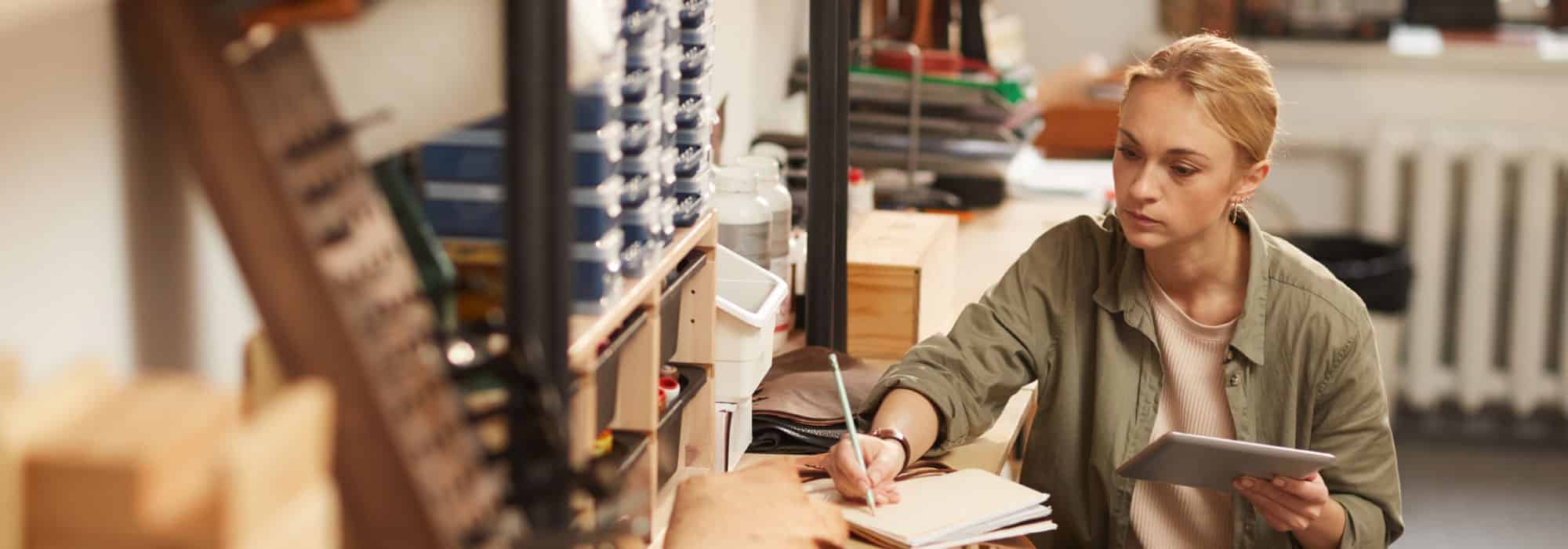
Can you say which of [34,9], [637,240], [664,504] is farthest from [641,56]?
[34,9]

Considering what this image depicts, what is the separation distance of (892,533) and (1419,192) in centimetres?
346

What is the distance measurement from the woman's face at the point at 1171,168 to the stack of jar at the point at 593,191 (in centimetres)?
80

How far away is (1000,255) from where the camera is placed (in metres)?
2.88

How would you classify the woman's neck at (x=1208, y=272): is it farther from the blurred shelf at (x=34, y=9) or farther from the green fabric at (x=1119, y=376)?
the blurred shelf at (x=34, y=9)

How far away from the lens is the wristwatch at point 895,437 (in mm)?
1773

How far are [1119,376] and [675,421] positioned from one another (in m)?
0.60

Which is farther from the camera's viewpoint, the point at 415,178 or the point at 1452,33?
the point at 1452,33

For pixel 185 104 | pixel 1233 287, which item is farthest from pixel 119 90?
pixel 1233 287

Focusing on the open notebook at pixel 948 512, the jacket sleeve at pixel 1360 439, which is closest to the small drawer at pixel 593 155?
the open notebook at pixel 948 512

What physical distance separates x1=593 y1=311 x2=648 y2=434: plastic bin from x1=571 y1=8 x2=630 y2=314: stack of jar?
105 mm

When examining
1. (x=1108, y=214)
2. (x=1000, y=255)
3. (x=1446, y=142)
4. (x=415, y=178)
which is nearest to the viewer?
(x=415, y=178)

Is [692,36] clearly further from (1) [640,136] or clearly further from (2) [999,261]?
(2) [999,261]

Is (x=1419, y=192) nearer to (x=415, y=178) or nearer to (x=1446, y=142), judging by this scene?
(x=1446, y=142)

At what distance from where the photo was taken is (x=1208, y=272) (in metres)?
1.94
